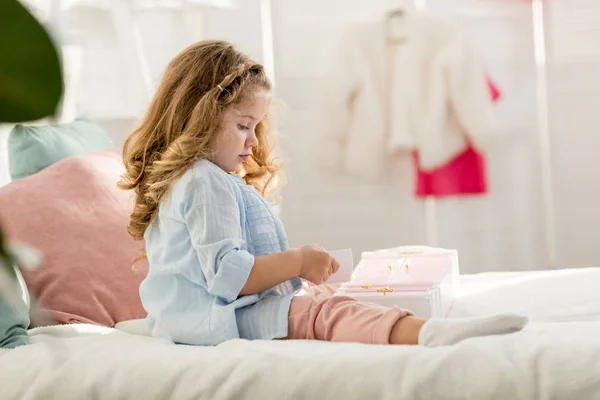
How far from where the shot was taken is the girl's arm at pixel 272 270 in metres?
1.44

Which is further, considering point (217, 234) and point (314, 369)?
point (217, 234)

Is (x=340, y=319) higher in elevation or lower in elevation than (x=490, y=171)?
lower

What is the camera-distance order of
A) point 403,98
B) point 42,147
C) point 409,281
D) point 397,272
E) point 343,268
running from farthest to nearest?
1. point 403,98
2. point 42,147
3. point 397,272
4. point 409,281
5. point 343,268

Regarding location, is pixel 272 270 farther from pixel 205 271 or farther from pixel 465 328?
pixel 465 328

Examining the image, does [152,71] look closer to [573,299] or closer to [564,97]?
[564,97]

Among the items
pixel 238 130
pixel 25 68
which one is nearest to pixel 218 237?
pixel 238 130

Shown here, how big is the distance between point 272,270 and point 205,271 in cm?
12

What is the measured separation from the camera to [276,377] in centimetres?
116

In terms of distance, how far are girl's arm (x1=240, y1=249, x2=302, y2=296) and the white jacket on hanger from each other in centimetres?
178

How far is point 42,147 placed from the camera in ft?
6.34

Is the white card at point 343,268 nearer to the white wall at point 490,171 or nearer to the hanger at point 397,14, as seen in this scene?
the white wall at point 490,171

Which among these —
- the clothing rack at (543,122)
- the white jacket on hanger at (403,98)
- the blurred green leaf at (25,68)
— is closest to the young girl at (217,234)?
the blurred green leaf at (25,68)

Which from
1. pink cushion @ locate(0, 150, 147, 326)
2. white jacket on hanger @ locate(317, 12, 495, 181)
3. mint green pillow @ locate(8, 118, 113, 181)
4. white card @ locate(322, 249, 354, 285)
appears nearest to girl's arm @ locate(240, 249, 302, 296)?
white card @ locate(322, 249, 354, 285)

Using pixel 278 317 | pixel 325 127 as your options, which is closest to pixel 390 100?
pixel 325 127
